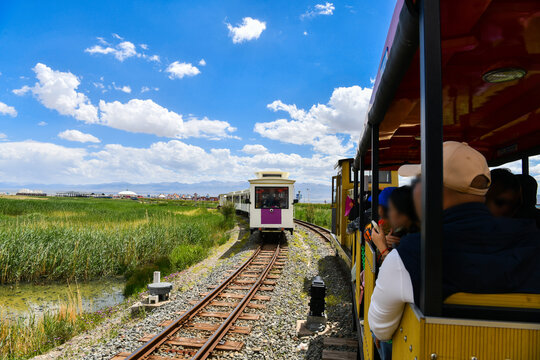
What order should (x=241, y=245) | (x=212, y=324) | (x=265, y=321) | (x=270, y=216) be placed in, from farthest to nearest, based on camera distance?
(x=241, y=245) → (x=270, y=216) → (x=265, y=321) → (x=212, y=324)

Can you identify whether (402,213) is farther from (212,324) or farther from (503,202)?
(212,324)

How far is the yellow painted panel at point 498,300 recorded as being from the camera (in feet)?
4.38

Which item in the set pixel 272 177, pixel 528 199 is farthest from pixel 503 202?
pixel 272 177

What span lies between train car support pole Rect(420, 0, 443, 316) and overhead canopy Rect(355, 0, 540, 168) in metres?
0.16

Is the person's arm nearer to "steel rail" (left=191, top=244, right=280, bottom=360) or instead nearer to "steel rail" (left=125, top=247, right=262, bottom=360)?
"steel rail" (left=191, top=244, right=280, bottom=360)

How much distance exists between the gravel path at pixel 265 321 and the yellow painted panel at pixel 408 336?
3.64 m

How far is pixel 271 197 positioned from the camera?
581 inches

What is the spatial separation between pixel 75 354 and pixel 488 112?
21.9 feet

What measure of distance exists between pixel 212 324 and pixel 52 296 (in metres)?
6.18

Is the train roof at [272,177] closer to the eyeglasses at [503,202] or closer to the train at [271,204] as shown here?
the train at [271,204]

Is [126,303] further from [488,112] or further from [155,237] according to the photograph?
[488,112]

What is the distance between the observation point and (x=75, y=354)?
17.1 ft

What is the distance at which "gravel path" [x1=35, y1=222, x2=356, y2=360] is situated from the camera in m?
5.13

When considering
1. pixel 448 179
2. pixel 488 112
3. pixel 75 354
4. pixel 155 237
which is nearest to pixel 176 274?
pixel 155 237
